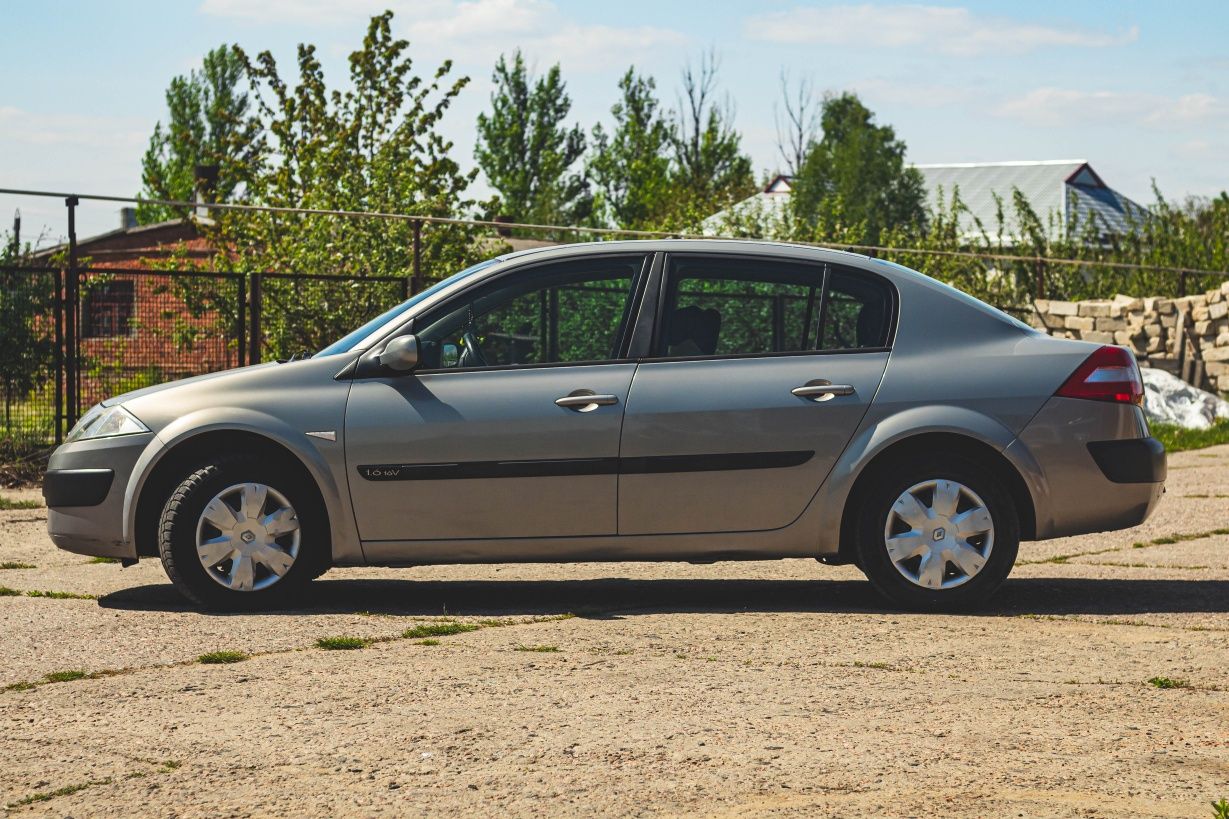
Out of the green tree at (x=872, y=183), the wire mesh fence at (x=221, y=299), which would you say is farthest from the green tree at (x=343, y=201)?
the green tree at (x=872, y=183)

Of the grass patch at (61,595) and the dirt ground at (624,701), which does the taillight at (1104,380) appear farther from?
the grass patch at (61,595)

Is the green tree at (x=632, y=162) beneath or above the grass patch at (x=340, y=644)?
above

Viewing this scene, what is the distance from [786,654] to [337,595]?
2601mm

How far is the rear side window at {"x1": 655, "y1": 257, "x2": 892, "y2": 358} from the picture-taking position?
696cm

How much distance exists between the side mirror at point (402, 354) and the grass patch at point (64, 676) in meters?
1.97

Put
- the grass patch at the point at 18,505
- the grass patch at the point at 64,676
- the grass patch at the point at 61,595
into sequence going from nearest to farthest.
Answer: the grass patch at the point at 64,676 < the grass patch at the point at 61,595 < the grass patch at the point at 18,505

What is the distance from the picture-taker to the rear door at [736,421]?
22.2ft

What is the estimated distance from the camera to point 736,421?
22.2ft

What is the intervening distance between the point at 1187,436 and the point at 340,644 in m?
13.1

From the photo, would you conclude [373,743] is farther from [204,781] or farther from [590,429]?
[590,429]

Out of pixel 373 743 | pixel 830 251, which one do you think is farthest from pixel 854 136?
pixel 373 743

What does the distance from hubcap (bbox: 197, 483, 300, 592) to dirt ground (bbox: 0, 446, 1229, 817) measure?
0.20m

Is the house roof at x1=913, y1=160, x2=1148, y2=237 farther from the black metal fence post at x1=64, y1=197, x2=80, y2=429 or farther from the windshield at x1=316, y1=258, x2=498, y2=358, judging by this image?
the windshield at x1=316, y1=258, x2=498, y2=358

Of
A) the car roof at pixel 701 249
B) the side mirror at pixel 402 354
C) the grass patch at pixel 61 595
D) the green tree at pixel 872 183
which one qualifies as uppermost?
the green tree at pixel 872 183
